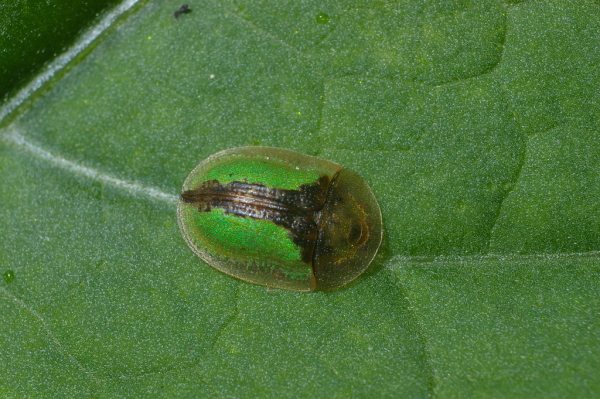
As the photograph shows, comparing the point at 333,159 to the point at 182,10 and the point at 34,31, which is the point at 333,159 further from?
the point at 34,31

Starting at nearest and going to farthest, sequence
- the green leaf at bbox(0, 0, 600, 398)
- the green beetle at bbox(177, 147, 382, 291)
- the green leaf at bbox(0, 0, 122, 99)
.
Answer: the green leaf at bbox(0, 0, 600, 398)
the green leaf at bbox(0, 0, 122, 99)
the green beetle at bbox(177, 147, 382, 291)

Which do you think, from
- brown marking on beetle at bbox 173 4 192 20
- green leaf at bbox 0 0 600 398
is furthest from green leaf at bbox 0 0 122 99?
brown marking on beetle at bbox 173 4 192 20

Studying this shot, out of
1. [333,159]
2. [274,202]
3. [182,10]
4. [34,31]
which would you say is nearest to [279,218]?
[274,202]

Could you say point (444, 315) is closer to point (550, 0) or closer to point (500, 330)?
point (500, 330)

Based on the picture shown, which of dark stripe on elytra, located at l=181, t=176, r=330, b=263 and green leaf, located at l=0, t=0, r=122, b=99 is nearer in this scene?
green leaf, located at l=0, t=0, r=122, b=99

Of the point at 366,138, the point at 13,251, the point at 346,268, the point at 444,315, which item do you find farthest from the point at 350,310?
the point at 13,251

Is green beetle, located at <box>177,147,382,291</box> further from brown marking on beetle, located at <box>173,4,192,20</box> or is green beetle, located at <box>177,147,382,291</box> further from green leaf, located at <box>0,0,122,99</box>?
green leaf, located at <box>0,0,122,99</box>
